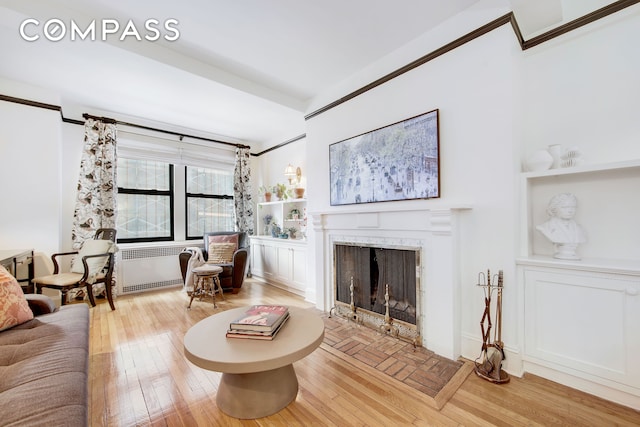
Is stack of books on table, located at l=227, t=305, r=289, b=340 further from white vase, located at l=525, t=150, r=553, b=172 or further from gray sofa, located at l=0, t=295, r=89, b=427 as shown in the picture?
white vase, located at l=525, t=150, r=553, b=172

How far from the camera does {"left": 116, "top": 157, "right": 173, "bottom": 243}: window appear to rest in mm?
4023

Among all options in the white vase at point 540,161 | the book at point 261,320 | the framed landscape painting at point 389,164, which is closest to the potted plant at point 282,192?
the framed landscape painting at point 389,164

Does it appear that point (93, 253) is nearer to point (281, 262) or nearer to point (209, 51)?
point (281, 262)

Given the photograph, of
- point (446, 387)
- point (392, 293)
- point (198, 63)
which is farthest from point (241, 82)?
point (446, 387)

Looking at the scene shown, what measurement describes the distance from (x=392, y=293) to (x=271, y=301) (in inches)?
69.5

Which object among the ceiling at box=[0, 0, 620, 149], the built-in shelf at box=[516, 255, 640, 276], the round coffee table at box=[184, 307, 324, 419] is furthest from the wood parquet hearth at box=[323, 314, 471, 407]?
the ceiling at box=[0, 0, 620, 149]

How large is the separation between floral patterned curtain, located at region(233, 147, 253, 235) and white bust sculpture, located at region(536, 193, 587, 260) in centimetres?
434

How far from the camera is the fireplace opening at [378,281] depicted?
2279 mm

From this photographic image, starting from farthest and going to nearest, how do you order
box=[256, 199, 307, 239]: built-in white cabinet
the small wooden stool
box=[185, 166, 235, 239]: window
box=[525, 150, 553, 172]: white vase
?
box=[185, 166, 235, 239]: window < box=[256, 199, 307, 239]: built-in white cabinet < the small wooden stool < box=[525, 150, 553, 172]: white vase

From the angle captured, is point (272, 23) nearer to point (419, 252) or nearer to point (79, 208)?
point (419, 252)

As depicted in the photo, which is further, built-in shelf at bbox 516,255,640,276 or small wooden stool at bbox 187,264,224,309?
small wooden stool at bbox 187,264,224,309

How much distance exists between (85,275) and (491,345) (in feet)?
13.0

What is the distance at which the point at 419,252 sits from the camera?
2191 mm

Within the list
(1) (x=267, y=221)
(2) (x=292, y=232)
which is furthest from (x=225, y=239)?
(2) (x=292, y=232)
